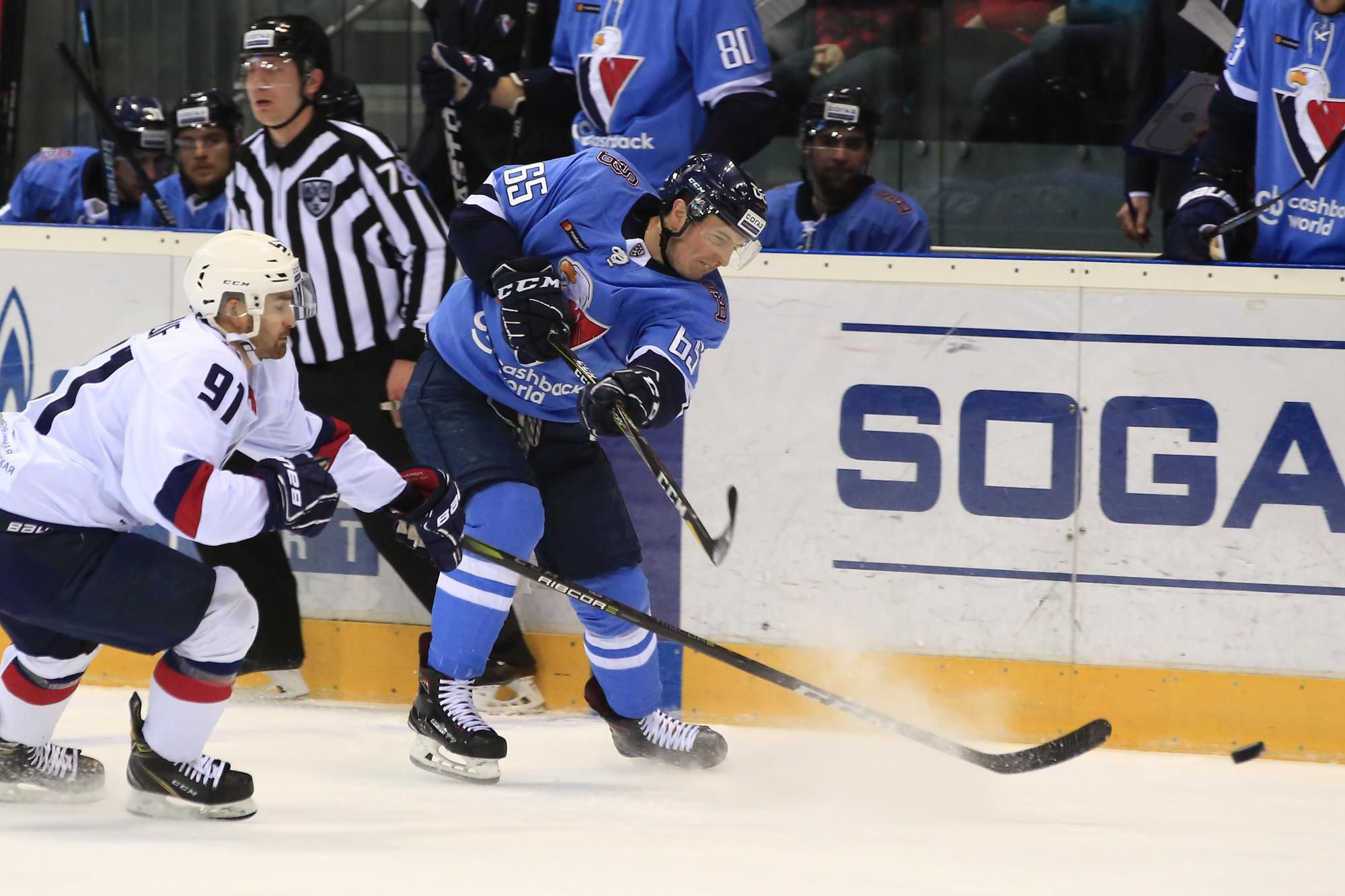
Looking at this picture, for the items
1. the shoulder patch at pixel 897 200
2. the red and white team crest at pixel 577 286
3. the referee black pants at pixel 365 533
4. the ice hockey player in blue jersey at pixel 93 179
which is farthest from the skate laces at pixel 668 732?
the ice hockey player in blue jersey at pixel 93 179

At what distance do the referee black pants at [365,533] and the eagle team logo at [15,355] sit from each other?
553mm

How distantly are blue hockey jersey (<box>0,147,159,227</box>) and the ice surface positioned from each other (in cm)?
155

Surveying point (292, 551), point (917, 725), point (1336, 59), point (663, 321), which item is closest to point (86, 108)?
point (292, 551)

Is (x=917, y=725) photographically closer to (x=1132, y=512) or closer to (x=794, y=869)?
(x=1132, y=512)

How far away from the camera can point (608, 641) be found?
10.6 feet

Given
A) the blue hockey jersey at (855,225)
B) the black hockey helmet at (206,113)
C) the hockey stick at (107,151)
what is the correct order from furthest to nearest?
the hockey stick at (107,151), the black hockey helmet at (206,113), the blue hockey jersey at (855,225)

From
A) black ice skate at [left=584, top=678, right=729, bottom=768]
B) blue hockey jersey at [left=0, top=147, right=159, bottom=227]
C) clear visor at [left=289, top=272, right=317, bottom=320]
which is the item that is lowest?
black ice skate at [left=584, top=678, right=729, bottom=768]

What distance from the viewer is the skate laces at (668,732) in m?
3.21

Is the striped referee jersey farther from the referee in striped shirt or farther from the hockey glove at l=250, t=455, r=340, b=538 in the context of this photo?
the hockey glove at l=250, t=455, r=340, b=538

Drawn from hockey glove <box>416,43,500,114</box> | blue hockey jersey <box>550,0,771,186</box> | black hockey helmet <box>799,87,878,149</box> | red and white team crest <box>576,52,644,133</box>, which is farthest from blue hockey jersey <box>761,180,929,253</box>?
hockey glove <box>416,43,500,114</box>

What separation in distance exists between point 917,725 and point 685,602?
0.53 meters

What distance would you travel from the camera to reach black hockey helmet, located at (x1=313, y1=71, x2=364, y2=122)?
374cm

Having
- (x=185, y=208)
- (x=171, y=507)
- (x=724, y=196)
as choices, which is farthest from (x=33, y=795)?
(x=185, y=208)

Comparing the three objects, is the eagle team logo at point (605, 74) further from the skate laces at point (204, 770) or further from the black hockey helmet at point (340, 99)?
the skate laces at point (204, 770)
